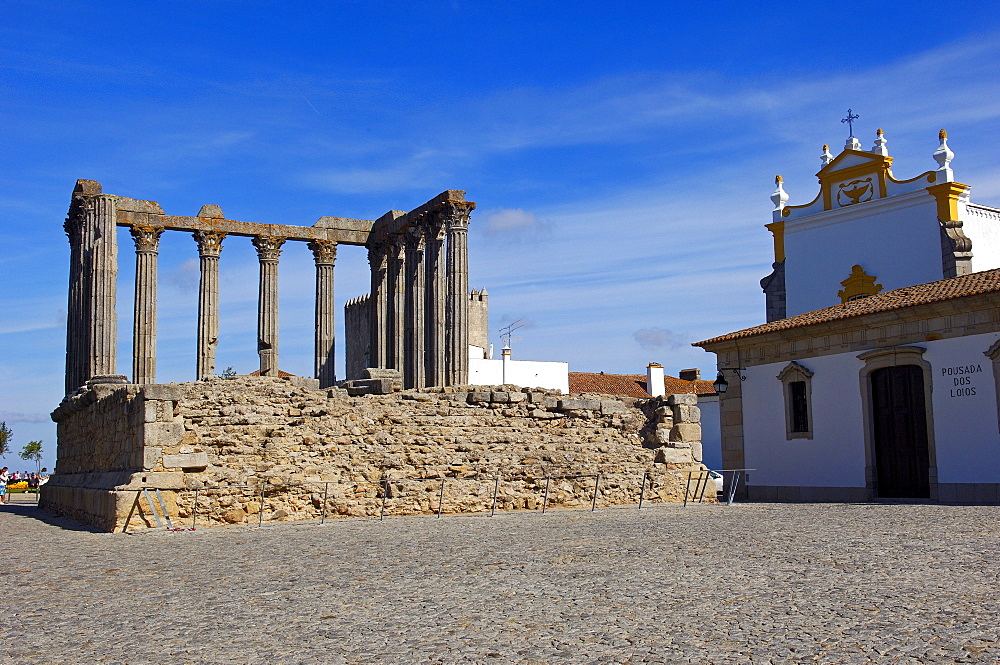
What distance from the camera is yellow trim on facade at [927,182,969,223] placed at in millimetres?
27750

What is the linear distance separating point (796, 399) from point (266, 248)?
14.1 m

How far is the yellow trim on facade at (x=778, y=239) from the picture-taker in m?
32.0

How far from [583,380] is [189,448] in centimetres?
3350

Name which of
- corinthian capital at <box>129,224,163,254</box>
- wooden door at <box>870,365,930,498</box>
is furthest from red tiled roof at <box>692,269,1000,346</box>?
corinthian capital at <box>129,224,163,254</box>

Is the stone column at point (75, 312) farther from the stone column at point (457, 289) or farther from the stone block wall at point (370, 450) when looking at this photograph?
the stone column at point (457, 289)

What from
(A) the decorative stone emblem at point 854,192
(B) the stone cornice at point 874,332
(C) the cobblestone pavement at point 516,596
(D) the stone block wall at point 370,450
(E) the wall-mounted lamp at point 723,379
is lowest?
(C) the cobblestone pavement at point 516,596

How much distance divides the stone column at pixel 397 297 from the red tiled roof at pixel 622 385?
1833 cm

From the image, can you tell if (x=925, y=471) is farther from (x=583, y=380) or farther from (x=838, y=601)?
(x=583, y=380)

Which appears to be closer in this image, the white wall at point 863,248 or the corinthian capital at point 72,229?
the corinthian capital at point 72,229

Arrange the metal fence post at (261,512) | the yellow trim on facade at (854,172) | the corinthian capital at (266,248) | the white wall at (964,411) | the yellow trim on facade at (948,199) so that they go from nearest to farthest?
the metal fence post at (261,512) → the white wall at (964,411) → the corinthian capital at (266,248) → the yellow trim on facade at (948,199) → the yellow trim on facade at (854,172)

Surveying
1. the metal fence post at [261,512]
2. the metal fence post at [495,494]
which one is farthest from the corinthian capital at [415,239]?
the metal fence post at [261,512]

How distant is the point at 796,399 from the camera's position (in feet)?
72.2

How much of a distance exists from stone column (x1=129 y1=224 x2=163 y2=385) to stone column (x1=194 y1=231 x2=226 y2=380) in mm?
1107

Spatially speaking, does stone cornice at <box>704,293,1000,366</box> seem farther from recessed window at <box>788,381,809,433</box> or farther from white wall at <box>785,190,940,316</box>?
white wall at <box>785,190,940,316</box>
